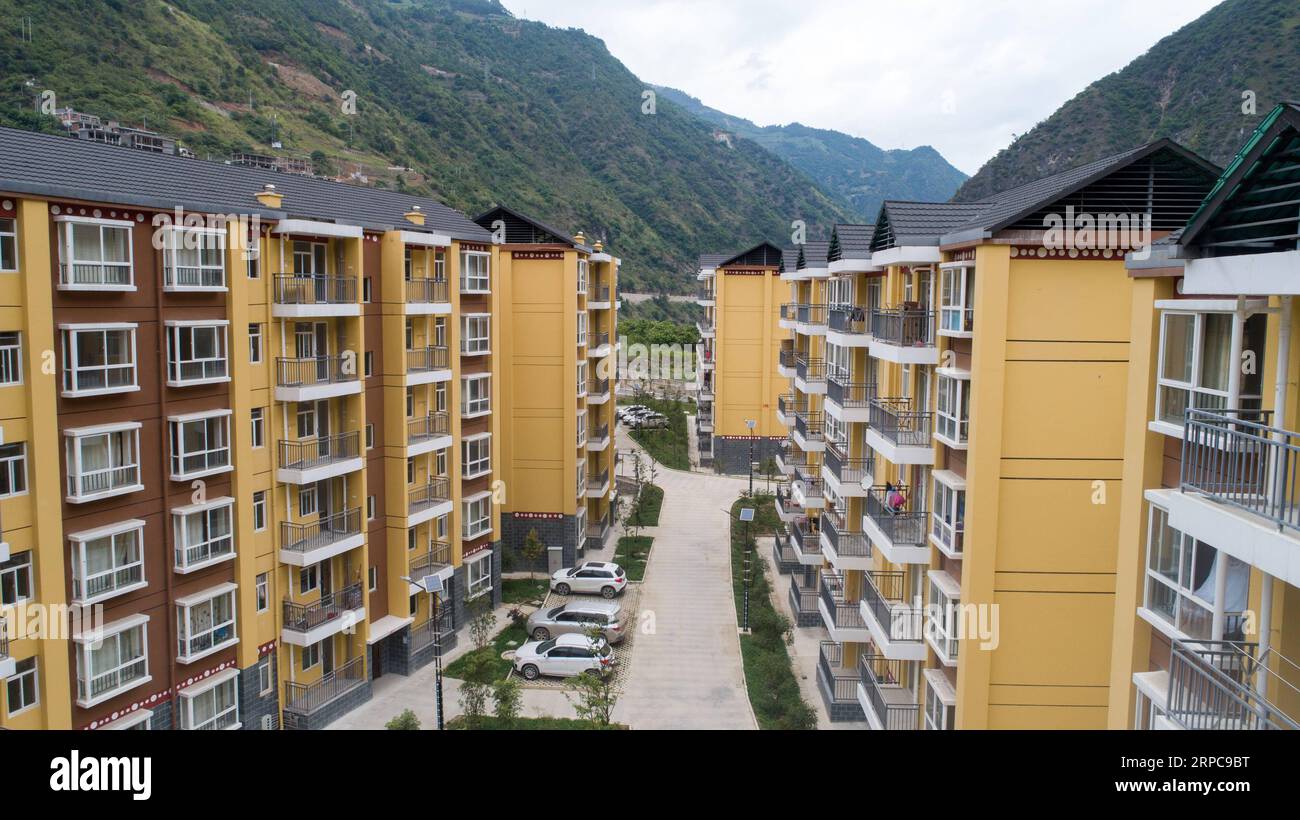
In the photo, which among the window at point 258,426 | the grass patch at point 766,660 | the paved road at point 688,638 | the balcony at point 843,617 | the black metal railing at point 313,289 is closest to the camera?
the window at point 258,426

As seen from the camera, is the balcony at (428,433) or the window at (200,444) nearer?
the window at (200,444)

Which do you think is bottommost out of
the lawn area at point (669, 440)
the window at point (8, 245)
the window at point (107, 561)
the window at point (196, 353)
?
the lawn area at point (669, 440)

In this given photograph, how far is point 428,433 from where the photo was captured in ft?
71.8

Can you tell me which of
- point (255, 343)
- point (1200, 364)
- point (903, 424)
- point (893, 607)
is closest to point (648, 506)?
point (893, 607)

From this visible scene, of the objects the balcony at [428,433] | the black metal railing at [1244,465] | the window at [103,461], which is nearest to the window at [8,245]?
the window at [103,461]

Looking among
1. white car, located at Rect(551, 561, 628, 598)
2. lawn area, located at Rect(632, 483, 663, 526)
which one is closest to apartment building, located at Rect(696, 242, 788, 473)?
lawn area, located at Rect(632, 483, 663, 526)

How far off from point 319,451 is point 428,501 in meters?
4.28

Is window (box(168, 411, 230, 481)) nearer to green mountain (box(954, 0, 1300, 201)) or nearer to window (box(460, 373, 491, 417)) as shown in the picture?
window (box(460, 373, 491, 417))

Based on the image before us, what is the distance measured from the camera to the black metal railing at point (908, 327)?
48.6ft

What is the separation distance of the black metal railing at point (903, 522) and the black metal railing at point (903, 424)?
43.5 inches

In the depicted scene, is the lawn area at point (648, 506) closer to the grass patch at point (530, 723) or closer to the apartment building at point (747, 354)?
the apartment building at point (747, 354)

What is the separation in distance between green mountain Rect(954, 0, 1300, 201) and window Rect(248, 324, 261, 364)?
44.7 m

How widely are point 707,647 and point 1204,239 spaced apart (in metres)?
17.7

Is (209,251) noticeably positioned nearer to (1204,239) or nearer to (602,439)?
(1204,239)
